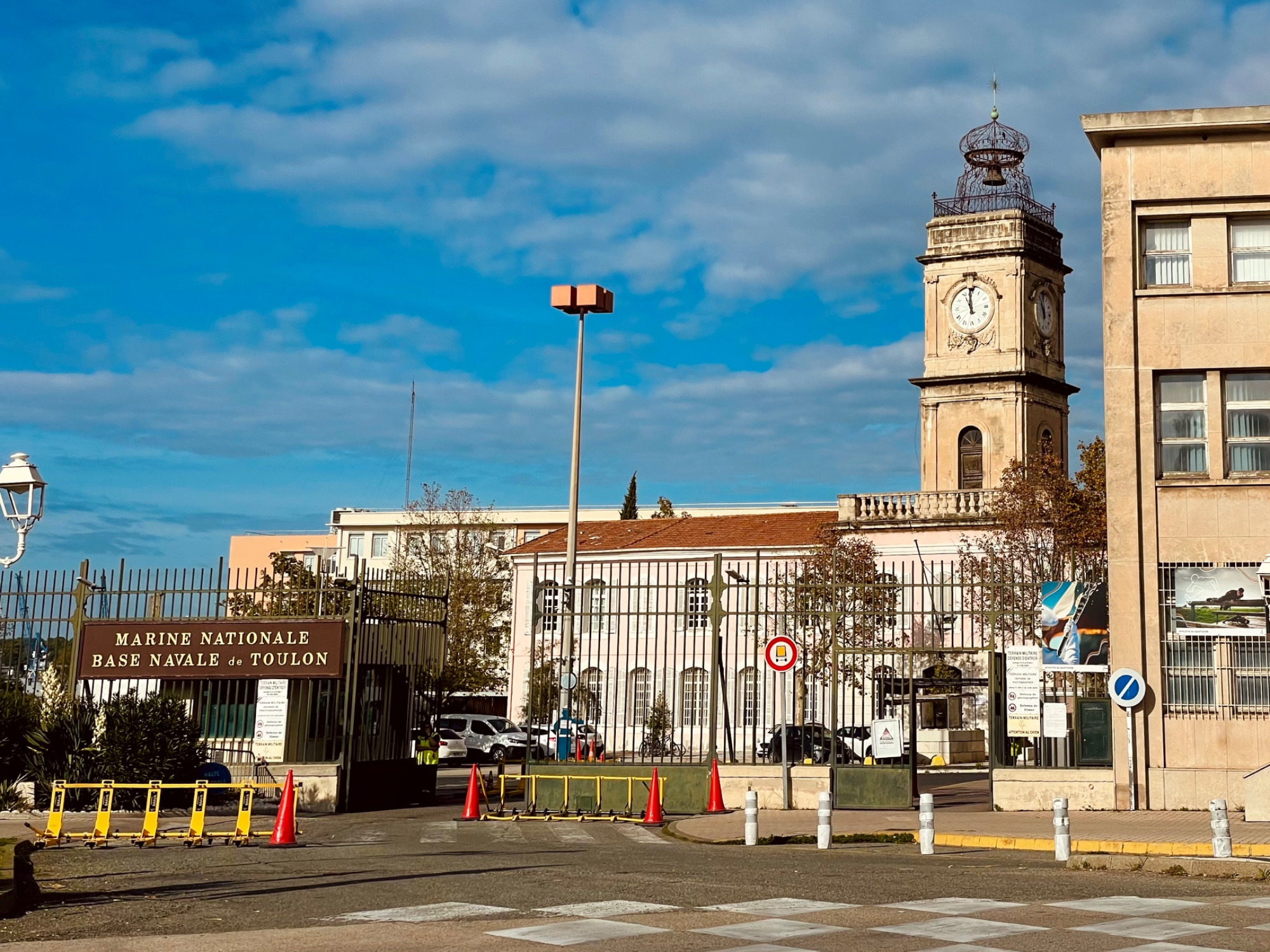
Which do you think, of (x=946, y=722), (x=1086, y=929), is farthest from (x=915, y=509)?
(x=1086, y=929)

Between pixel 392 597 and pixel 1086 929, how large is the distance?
52.9ft

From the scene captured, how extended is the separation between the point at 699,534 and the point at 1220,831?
1673 inches

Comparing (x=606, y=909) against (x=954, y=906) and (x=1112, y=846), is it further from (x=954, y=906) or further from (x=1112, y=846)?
(x=1112, y=846)

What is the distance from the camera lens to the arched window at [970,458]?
55.3 meters

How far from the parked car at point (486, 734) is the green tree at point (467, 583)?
14.4ft

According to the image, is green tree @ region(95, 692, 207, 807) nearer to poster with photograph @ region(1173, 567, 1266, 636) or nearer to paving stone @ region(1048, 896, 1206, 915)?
paving stone @ region(1048, 896, 1206, 915)

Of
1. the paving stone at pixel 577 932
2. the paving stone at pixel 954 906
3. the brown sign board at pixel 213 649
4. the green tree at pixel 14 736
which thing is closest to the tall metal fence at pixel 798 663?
the brown sign board at pixel 213 649

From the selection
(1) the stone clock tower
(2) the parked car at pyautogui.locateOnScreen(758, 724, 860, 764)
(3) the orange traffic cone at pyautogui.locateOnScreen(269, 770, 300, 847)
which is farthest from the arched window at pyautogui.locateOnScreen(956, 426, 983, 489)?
(3) the orange traffic cone at pyautogui.locateOnScreen(269, 770, 300, 847)

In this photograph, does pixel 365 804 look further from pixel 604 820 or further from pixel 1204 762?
pixel 1204 762

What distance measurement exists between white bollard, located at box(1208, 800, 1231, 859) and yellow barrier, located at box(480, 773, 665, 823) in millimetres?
8931

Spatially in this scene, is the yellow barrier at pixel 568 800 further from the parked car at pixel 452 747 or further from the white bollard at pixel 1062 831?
the parked car at pixel 452 747

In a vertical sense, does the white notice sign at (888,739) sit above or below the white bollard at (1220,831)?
above

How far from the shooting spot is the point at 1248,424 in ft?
71.4

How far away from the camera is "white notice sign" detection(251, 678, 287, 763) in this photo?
74.4 feet
